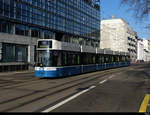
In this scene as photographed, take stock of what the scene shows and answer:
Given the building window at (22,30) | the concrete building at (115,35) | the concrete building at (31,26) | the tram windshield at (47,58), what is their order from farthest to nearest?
the concrete building at (115,35) → the building window at (22,30) → the concrete building at (31,26) → the tram windshield at (47,58)

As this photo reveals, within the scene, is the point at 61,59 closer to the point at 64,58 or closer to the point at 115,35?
the point at 64,58

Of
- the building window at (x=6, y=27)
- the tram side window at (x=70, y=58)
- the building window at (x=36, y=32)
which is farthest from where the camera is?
the building window at (x=36, y=32)

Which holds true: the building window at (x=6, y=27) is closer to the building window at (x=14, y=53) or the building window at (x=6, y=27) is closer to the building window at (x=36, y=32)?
the building window at (x=14, y=53)

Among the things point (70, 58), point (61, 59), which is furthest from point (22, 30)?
point (61, 59)

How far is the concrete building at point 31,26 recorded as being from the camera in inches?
1103

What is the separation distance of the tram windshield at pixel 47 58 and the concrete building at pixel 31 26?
12.5 metres

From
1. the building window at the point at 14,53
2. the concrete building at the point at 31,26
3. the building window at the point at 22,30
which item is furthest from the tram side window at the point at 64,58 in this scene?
the building window at the point at 22,30

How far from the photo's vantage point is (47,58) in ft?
50.9

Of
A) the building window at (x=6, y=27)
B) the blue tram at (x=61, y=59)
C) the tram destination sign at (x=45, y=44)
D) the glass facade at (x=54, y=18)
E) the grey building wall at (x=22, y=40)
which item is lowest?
the blue tram at (x=61, y=59)

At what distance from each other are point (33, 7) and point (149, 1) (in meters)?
25.4

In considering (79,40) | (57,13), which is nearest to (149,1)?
(57,13)

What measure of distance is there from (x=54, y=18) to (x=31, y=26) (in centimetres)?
740

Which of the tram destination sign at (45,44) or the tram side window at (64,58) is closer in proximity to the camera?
the tram destination sign at (45,44)

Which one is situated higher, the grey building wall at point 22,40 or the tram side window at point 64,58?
the grey building wall at point 22,40
